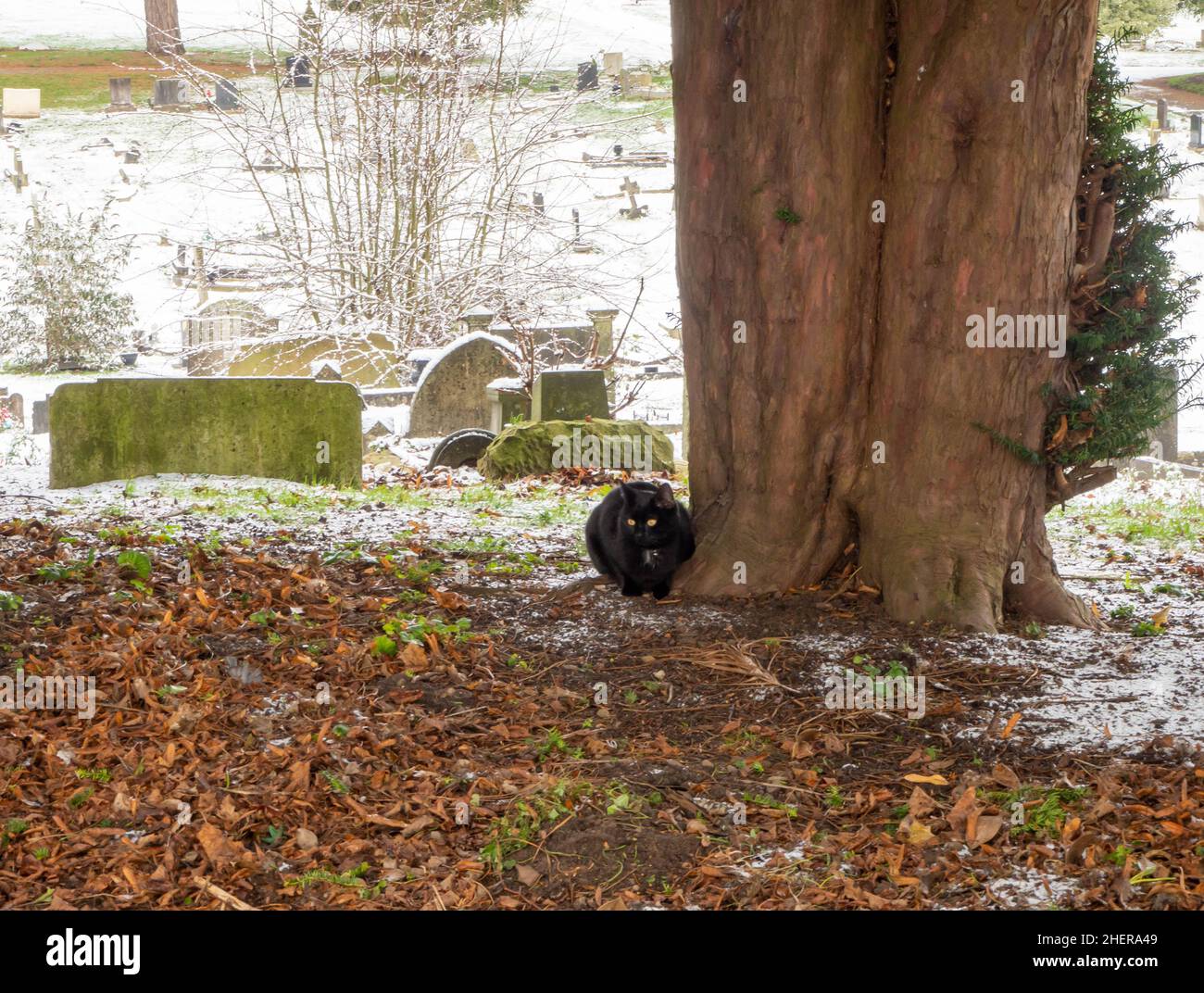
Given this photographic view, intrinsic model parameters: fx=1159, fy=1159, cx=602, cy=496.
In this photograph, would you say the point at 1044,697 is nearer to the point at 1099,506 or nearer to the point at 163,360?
the point at 1099,506

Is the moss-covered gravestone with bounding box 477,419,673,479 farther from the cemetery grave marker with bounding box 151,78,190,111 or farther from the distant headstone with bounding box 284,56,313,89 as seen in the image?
the cemetery grave marker with bounding box 151,78,190,111

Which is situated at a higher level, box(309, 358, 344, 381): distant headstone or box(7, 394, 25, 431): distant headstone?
box(309, 358, 344, 381): distant headstone

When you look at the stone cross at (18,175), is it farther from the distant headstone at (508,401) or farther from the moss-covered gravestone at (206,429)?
the moss-covered gravestone at (206,429)

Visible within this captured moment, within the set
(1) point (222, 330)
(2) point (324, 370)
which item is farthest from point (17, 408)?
(2) point (324, 370)

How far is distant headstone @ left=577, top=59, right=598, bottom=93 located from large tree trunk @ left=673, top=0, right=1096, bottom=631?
39.8 ft

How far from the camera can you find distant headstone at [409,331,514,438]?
14.5m

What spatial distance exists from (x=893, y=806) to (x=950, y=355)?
2.30 meters

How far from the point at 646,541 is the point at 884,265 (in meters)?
1.88

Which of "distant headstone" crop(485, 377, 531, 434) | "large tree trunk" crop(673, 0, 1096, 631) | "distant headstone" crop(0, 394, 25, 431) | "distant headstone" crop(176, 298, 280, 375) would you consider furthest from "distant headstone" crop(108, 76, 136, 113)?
"large tree trunk" crop(673, 0, 1096, 631)

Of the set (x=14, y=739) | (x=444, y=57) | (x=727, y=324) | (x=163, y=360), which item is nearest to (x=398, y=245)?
(x=444, y=57)

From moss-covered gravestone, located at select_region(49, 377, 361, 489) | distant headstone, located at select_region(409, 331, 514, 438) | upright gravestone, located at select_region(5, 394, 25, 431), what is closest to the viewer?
moss-covered gravestone, located at select_region(49, 377, 361, 489)

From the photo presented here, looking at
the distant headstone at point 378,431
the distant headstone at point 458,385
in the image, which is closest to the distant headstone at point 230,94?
the distant headstone at point 378,431

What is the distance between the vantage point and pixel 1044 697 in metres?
4.76

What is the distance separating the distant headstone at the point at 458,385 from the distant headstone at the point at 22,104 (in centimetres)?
2859
